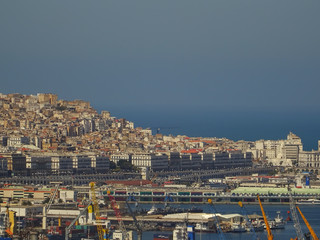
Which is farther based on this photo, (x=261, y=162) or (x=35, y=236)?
(x=261, y=162)

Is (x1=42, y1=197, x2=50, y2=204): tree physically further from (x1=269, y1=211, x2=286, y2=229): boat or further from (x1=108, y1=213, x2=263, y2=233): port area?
(x1=269, y1=211, x2=286, y2=229): boat

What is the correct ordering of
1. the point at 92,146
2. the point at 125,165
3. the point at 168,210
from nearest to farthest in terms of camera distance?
1. the point at 168,210
2. the point at 125,165
3. the point at 92,146

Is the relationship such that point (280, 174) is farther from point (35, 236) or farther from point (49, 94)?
point (35, 236)

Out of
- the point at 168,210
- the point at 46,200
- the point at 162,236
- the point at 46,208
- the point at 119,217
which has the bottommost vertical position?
the point at 162,236

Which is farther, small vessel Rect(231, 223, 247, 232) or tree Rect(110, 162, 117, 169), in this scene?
tree Rect(110, 162, 117, 169)

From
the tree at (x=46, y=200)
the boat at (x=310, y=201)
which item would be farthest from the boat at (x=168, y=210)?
the boat at (x=310, y=201)

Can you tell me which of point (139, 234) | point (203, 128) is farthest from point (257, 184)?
point (203, 128)

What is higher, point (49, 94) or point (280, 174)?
point (49, 94)

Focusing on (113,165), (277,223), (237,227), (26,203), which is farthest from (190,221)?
(113,165)

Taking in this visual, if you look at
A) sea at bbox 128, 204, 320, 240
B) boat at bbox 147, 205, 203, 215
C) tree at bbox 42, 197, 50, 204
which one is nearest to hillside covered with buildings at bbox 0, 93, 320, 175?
tree at bbox 42, 197, 50, 204

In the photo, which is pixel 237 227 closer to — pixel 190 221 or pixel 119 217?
pixel 190 221

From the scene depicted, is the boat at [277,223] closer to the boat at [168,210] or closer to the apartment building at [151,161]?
the boat at [168,210]
